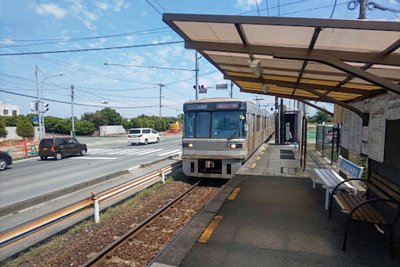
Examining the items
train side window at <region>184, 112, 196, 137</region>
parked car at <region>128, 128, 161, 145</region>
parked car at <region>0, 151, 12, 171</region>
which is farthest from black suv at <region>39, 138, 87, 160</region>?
train side window at <region>184, 112, 196, 137</region>

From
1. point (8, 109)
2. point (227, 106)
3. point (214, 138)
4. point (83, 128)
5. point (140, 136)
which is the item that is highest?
point (8, 109)

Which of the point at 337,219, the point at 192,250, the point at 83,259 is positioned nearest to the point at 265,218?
the point at 337,219

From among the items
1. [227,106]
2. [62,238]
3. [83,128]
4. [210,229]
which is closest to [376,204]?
[210,229]

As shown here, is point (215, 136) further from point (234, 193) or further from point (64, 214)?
point (64, 214)

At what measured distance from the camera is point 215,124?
9.63 m

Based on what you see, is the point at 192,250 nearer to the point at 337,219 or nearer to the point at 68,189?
the point at 337,219

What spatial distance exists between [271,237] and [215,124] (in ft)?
18.3

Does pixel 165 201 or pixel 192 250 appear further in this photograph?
pixel 165 201

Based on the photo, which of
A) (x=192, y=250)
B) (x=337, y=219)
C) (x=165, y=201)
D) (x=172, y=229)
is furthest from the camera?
(x=165, y=201)

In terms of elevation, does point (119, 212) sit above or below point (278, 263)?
below

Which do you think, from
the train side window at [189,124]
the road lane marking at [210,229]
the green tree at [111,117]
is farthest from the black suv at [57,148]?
the green tree at [111,117]

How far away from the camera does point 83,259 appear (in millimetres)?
4648

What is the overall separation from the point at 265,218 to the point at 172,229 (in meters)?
2.05

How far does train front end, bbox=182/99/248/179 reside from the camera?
933 centimetres
